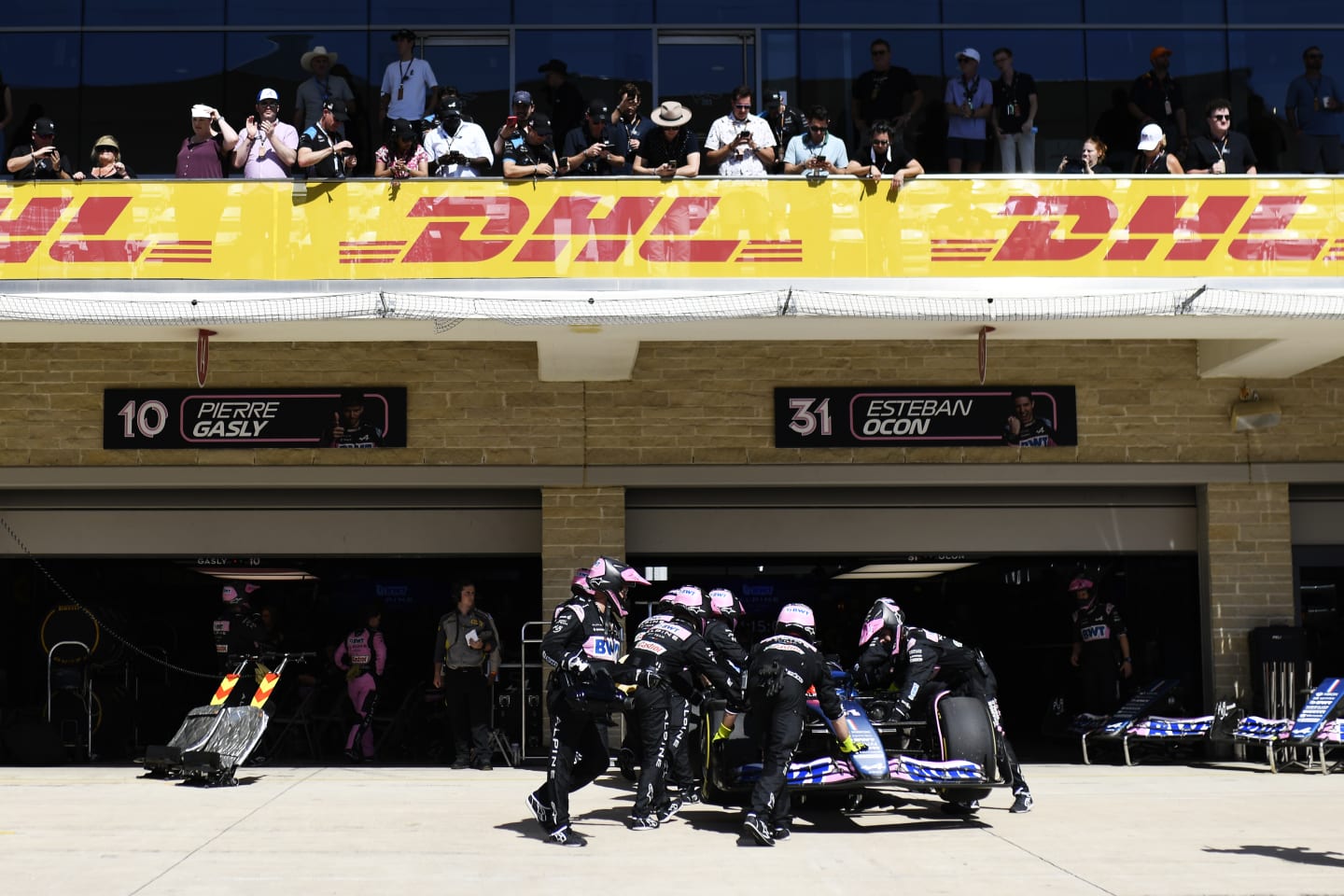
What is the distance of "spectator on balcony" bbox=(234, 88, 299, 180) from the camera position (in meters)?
13.5

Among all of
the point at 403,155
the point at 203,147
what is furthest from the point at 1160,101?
the point at 203,147

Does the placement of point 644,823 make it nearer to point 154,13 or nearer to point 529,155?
point 529,155

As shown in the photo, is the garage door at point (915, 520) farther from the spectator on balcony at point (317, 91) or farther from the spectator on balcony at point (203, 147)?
the spectator on balcony at point (203, 147)

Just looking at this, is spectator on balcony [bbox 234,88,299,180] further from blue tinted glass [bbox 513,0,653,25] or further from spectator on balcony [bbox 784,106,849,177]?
spectator on balcony [bbox 784,106,849,177]

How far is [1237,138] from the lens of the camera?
1387cm

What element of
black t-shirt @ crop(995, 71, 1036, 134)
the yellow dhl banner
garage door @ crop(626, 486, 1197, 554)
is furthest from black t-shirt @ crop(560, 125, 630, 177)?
black t-shirt @ crop(995, 71, 1036, 134)

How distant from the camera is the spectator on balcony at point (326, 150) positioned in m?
13.0

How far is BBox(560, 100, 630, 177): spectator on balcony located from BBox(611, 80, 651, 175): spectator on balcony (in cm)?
4

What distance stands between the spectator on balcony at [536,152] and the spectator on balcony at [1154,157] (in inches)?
214

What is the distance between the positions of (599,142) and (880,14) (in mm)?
4169

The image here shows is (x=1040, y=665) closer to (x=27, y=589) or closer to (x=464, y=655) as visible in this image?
(x=464, y=655)

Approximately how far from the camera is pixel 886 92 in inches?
583

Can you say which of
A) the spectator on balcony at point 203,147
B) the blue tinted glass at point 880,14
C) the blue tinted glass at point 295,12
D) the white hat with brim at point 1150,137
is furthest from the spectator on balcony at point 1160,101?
the spectator on balcony at point 203,147

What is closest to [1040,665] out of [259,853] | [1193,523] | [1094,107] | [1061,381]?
[1193,523]
